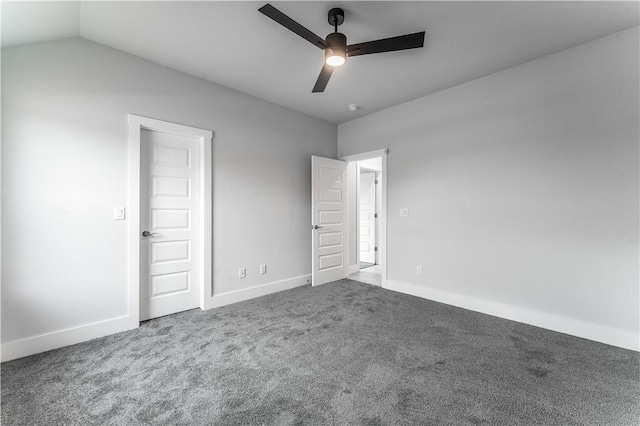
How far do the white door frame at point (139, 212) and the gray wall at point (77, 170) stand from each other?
7cm

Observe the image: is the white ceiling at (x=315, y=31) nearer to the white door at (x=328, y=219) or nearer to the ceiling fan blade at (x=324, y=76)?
the ceiling fan blade at (x=324, y=76)

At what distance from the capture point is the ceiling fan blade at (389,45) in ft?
6.49

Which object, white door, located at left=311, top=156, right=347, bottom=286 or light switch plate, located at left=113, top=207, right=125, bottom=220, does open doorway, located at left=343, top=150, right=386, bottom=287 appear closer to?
white door, located at left=311, top=156, right=347, bottom=286

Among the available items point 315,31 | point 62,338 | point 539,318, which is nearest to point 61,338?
point 62,338

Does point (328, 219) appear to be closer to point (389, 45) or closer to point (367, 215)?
point (367, 215)

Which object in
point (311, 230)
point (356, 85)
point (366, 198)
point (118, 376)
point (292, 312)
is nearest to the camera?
point (118, 376)

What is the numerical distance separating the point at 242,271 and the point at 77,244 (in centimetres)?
172

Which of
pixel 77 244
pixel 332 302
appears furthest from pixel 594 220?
pixel 77 244

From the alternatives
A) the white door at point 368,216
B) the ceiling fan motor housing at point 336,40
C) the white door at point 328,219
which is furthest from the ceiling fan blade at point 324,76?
the white door at point 368,216

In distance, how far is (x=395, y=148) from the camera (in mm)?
4082

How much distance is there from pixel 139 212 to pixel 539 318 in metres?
4.29

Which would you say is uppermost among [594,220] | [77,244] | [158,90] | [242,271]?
[158,90]

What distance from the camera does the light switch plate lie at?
8.63 feet

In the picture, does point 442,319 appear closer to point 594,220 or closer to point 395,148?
point 594,220
